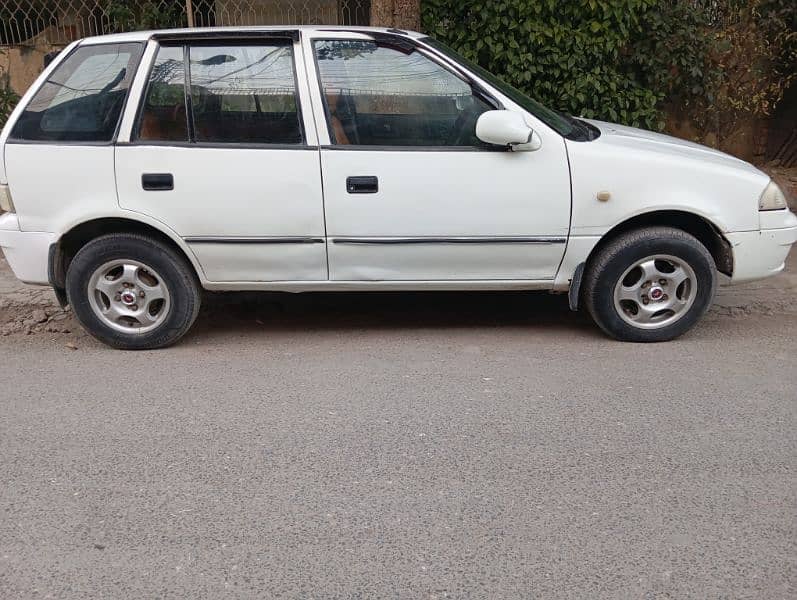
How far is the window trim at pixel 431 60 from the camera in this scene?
4.83m

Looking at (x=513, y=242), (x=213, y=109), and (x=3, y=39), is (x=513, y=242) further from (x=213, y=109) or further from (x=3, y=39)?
(x=3, y=39)

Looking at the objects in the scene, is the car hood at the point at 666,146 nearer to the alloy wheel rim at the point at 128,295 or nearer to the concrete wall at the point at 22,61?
the alloy wheel rim at the point at 128,295

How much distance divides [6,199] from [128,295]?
35.3 inches

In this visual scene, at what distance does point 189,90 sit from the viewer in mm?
4898

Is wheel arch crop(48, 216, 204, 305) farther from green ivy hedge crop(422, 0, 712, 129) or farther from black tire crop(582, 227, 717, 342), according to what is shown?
green ivy hedge crop(422, 0, 712, 129)

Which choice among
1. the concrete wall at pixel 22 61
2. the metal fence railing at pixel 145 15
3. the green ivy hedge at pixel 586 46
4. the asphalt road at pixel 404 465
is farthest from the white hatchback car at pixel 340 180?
the concrete wall at pixel 22 61

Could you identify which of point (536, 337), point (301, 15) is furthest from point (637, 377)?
point (301, 15)

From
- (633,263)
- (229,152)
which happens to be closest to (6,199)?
(229,152)

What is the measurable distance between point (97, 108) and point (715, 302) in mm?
4254

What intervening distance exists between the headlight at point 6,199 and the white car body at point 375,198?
0.04 m

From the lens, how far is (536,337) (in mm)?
5320

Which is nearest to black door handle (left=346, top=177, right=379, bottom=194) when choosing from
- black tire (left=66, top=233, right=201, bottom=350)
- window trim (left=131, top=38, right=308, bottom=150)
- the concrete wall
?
window trim (left=131, top=38, right=308, bottom=150)

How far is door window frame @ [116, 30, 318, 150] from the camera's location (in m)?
4.85

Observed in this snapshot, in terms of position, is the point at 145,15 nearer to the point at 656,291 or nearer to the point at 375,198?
the point at 375,198
